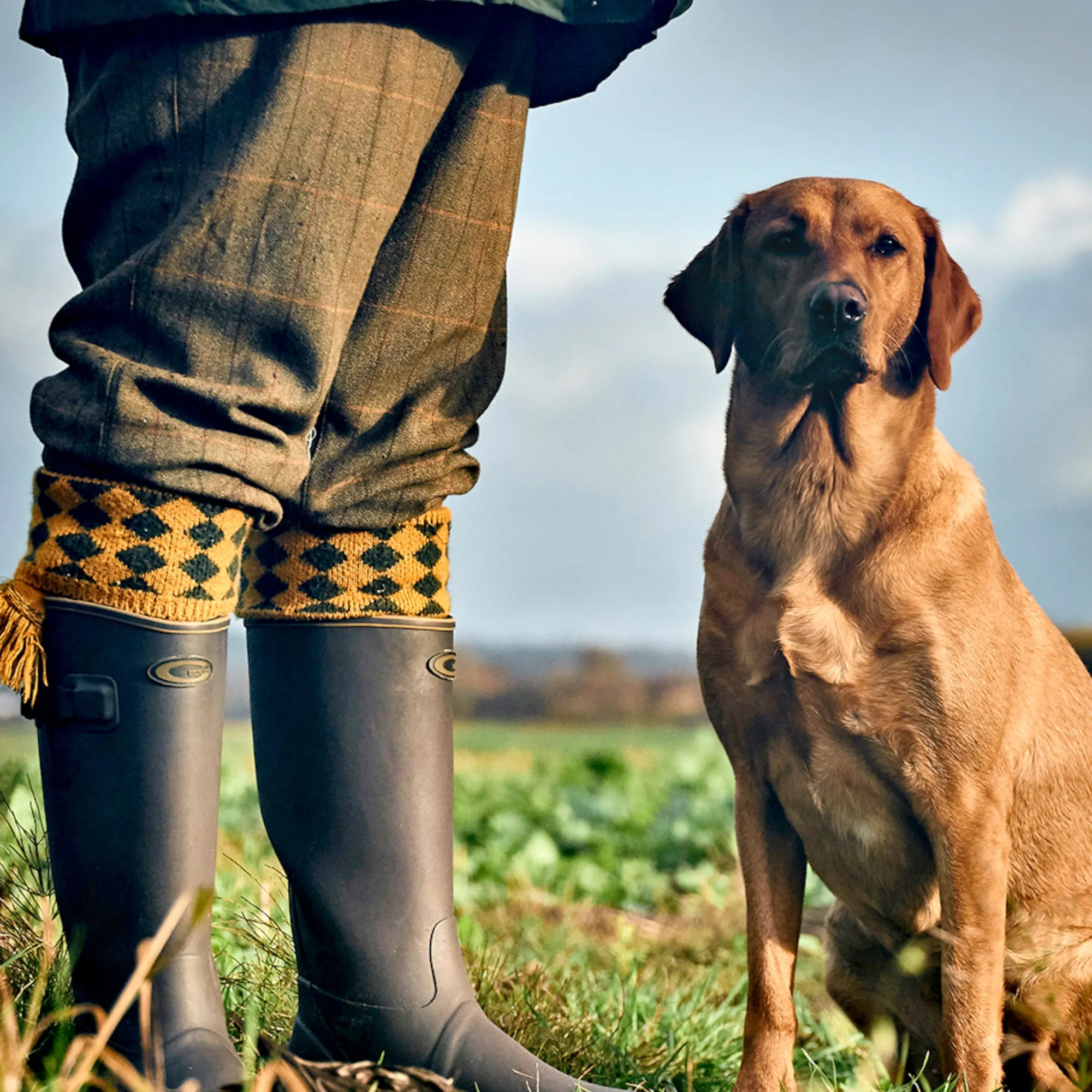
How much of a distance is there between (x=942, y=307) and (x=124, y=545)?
1.64m

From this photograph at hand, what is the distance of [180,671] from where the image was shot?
1.37 m

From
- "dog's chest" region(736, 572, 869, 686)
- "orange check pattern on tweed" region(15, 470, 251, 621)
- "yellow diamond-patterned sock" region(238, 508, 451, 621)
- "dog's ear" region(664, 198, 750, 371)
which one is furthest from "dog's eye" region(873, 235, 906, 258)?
"orange check pattern on tweed" region(15, 470, 251, 621)

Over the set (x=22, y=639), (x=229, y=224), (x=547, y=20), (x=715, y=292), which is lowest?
(x=22, y=639)

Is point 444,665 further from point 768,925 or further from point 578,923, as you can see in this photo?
point 578,923

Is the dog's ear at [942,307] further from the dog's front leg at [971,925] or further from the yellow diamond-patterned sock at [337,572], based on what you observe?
the yellow diamond-patterned sock at [337,572]

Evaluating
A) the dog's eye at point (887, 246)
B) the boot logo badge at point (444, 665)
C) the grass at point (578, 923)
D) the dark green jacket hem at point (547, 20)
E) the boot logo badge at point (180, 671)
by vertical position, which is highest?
the dark green jacket hem at point (547, 20)

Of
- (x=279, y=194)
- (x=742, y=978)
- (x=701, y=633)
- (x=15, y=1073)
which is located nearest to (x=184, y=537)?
(x=279, y=194)

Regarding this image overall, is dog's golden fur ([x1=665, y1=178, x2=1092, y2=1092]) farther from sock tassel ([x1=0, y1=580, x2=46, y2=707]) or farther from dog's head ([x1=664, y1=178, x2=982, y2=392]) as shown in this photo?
sock tassel ([x1=0, y1=580, x2=46, y2=707])

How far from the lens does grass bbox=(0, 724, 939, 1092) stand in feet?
6.07

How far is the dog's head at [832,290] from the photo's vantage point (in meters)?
2.24

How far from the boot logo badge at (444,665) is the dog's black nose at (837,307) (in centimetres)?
99

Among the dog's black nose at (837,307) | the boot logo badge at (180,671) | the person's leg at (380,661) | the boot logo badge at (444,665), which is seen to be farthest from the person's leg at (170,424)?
the dog's black nose at (837,307)

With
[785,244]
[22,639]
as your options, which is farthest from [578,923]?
[22,639]

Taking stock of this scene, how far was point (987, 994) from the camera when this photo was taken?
190 centimetres
